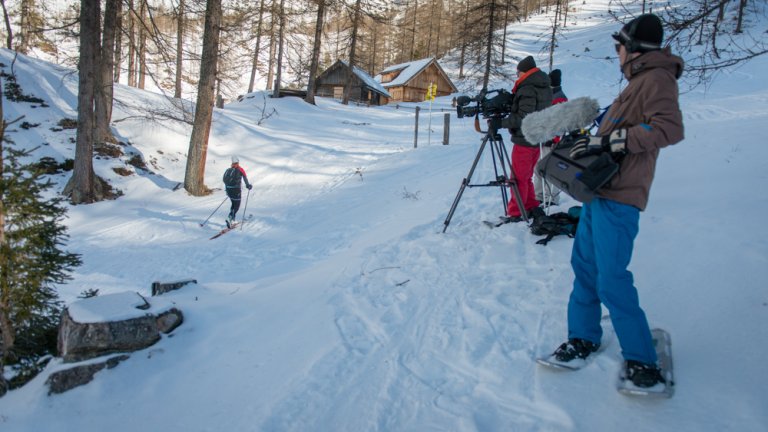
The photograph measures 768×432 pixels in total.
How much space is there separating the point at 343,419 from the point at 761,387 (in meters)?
2.40

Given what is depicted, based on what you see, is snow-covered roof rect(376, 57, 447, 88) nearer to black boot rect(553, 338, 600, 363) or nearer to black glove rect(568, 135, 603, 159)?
black glove rect(568, 135, 603, 159)

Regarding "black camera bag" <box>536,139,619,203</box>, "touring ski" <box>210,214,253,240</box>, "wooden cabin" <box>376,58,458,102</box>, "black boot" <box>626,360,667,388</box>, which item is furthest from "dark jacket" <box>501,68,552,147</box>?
"wooden cabin" <box>376,58,458,102</box>

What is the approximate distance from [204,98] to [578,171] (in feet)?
38.1

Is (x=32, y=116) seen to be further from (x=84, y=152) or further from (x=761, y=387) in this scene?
(x=761, y=387)

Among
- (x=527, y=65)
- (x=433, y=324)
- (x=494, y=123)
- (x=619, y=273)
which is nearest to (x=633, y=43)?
(x=619, y=273)

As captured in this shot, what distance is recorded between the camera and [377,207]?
933 cm

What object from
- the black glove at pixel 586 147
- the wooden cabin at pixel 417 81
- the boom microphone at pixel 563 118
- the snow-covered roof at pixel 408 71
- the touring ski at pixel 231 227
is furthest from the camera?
the wooden cabin at pixel 417 81

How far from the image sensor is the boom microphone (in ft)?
9.68

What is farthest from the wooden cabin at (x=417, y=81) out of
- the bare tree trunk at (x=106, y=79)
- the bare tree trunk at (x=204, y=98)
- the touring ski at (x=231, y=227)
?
the touring ski at (x=231, y=227)

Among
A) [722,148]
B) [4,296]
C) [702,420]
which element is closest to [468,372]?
[702,420]

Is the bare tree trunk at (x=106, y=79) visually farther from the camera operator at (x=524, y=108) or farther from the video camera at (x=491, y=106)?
the camera operator at (x=524, y=108)

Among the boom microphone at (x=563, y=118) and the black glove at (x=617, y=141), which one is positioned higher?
the boom microphone at (x=563, y=118)

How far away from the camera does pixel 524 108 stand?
5152 millimetres

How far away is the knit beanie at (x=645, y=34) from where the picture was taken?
Answer: 2.44 m
